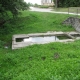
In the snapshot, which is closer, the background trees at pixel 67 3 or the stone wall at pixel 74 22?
the stone wall at pixel 74 22

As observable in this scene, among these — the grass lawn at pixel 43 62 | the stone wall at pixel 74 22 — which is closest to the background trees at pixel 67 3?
the stone wall at pixel 74 22

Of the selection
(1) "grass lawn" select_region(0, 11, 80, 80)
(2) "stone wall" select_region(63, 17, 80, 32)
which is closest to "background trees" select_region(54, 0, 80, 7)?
(2) "stone wall" select_region(63, 17, 80, 32)

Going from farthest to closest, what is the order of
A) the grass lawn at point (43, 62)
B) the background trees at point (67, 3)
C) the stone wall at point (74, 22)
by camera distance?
the background trees at point (67, 3) < the stone wall at point (74, 22) < the grass lawn at point (43, 62)

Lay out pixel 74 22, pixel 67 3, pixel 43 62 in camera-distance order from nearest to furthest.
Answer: pixel 43 62
pixel 74 22
pixel 67 3

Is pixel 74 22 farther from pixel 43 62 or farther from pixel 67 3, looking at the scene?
pixel 67 3

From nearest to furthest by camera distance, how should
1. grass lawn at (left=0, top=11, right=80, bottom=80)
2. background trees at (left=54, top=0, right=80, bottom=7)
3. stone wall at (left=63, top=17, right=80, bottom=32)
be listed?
grass lawn at (left=0, top=11, right=80, bottom=80) < stone wall at (left=63, top=17, right=80, bottom=32) < background trees at (left=54, top=0, right=80, bottom=7)

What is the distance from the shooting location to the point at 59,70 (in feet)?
24.6

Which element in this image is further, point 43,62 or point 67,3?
point 67,3

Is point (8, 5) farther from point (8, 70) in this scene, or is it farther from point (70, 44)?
point (8, 70)

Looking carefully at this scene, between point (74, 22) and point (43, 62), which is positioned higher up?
point (74, 22)

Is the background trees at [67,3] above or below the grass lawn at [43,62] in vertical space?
above

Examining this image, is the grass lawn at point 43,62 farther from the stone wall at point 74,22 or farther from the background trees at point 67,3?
the background trees at point 67,3

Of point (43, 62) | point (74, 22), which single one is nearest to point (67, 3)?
point (74, 22)

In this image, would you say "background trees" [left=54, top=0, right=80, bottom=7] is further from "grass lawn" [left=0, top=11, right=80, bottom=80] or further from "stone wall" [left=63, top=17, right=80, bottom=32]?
"grass lawn" [left=0, top=11, right=80, bottom=80]
